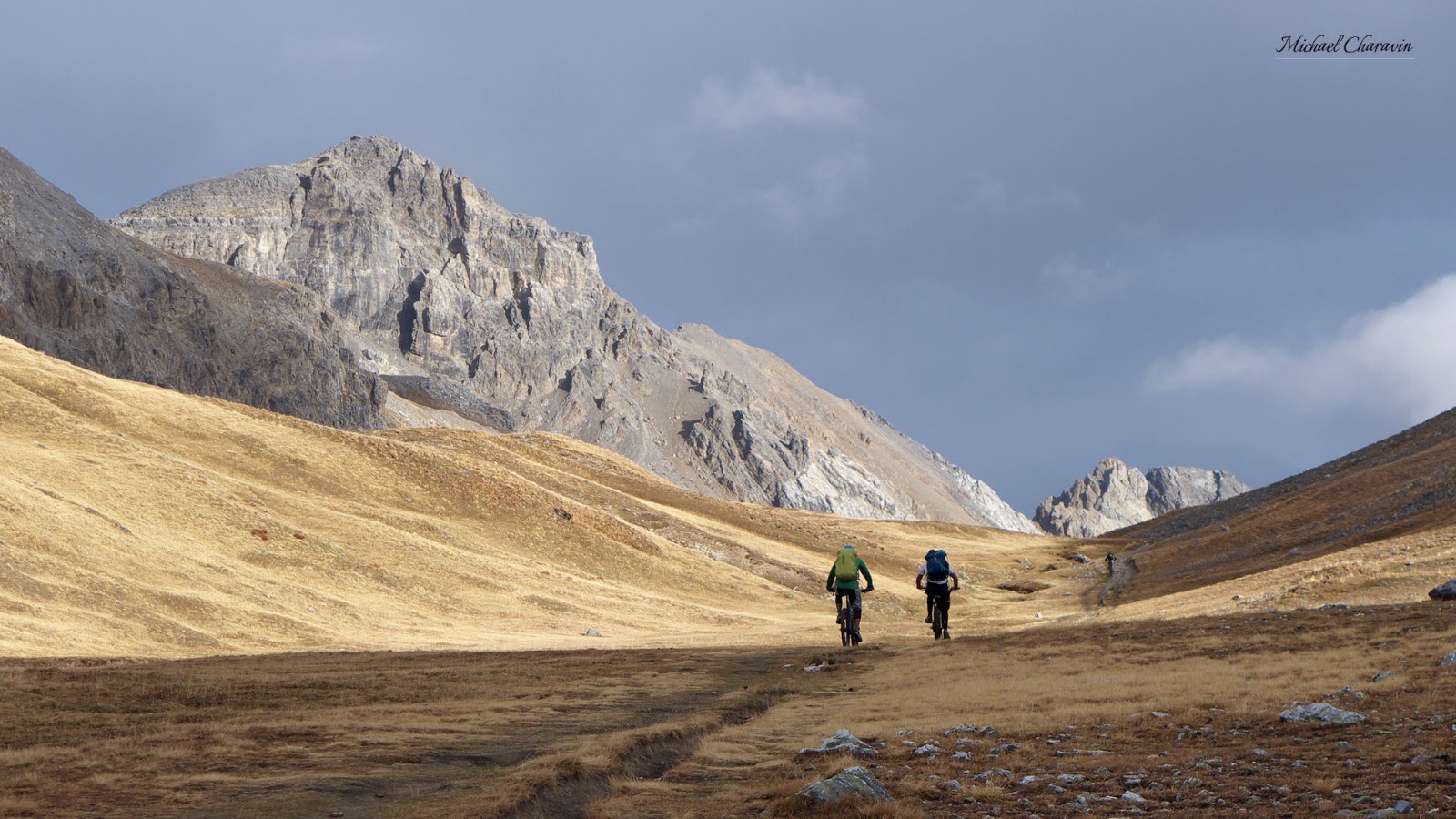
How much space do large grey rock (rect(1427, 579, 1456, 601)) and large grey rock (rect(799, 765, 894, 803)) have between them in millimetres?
25184

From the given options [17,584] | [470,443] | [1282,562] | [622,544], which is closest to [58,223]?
[470,443]

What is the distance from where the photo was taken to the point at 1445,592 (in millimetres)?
29984

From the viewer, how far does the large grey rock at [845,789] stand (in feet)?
37.3

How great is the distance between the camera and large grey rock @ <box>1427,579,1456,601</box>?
29677 millimetres

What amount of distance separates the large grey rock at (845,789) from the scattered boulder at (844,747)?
3269 mm

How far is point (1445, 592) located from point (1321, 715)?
19026 mm

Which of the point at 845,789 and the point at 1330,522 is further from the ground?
the point at 1330,522

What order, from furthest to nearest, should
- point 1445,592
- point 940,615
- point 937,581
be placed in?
point 940,615 → point 937,581 → point 1445,592

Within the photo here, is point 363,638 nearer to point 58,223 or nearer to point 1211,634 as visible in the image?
point 1211,634

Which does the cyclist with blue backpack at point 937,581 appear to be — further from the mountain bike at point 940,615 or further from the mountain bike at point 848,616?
the mountain bike at point 848,616

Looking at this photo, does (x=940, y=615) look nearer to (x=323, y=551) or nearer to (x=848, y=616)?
(x=848, y=616)

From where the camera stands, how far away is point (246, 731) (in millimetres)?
16859

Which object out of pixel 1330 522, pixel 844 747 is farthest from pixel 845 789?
pixel 1330 522

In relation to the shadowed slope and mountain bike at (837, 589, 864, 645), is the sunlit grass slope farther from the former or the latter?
mountain bike at (837, 589, 864, 645)
